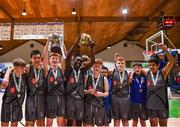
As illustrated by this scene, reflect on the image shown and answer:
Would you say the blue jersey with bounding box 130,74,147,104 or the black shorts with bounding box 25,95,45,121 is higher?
the blue jersey with bounding box 130,74,147,104

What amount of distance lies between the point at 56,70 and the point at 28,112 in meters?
0.74

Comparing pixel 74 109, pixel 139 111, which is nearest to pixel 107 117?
pixel 139 111

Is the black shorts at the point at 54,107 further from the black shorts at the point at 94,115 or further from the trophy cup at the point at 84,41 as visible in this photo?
the trophy cup at the point at 84,41

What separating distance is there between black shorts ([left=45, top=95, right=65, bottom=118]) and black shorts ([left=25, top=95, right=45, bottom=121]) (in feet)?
0.28

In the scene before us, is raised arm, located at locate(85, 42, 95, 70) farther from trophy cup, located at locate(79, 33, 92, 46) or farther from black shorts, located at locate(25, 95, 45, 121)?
black shorts, located at locate(25, 95, 45, 121)

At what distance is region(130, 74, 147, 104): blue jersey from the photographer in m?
4.07

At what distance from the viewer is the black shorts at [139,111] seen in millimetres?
4059

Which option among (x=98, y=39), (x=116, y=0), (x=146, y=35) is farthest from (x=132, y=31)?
(x=116, y=0)

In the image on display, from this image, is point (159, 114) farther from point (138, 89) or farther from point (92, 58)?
point (92, 58)

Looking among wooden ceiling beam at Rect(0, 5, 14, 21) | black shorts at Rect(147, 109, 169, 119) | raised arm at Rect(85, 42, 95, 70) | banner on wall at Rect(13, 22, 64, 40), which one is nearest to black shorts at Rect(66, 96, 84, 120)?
raised arm at Rect(85, 42, 95, 70)

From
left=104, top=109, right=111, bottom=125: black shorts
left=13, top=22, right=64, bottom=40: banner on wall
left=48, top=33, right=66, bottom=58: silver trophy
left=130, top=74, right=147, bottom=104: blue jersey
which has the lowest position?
left=104, top=109, right=111, bottom=125: black shorts

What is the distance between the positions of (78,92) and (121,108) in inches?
30.5

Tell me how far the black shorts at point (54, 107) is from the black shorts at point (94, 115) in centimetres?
37

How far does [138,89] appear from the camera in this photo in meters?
4.11
